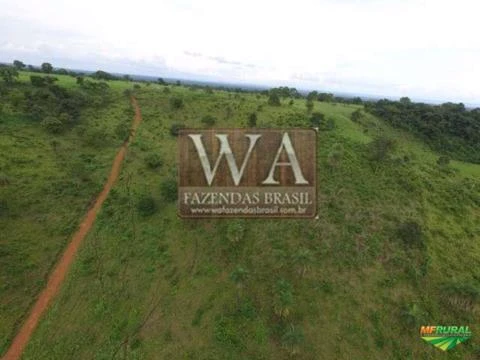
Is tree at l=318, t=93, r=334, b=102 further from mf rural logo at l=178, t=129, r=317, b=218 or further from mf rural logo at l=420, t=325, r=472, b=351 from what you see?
mf rural logo at l=420, t=325, r=472, b=351

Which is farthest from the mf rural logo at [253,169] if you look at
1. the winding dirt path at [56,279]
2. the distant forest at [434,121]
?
the distant forest at [434,121]

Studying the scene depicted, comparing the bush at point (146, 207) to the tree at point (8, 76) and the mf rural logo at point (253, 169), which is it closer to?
the mf rural logo at point (253, 169)

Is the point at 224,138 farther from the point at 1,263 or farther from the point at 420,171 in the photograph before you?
the point at 420,171

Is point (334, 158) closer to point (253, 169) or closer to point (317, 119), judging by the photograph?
point (317, 119)

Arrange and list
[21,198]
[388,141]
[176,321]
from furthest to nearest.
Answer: [388,141], [21,198], [176,321]

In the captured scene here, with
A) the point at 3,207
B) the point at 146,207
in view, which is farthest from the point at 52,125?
the point at 146,207

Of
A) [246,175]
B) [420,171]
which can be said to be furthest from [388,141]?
[246,175]
